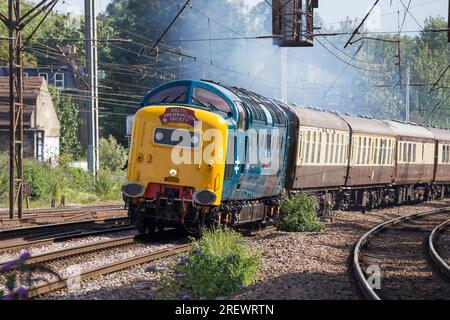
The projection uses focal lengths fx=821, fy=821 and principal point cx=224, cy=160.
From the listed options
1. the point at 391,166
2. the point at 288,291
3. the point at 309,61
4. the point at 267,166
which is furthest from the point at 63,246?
the point at 309,61

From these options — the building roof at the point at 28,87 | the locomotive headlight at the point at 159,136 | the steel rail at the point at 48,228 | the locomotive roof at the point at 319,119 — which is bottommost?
the steel rail at the point at 48,228

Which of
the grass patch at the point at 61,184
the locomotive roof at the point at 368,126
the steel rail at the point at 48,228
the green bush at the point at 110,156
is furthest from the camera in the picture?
the green bush at the point at 110,156

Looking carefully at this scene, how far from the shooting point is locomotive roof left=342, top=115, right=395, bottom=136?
2731cm

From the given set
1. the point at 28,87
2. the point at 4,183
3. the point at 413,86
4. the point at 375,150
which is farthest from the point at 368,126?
the point at 413,86

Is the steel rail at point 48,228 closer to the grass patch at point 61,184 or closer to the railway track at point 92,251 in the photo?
the railway track at point 92,251

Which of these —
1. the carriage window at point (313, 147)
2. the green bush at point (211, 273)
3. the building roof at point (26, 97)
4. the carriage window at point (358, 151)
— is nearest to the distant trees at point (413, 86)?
the building roof at point (26, 97)

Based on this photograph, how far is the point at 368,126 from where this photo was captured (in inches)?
1136

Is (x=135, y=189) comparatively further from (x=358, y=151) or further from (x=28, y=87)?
(x=28, y=87)

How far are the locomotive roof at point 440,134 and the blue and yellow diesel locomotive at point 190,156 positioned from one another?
2284cm

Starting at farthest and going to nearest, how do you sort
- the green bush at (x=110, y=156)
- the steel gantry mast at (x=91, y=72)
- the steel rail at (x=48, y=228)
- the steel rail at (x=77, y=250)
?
the green bush at (x=110, y=156)
the steel gantry mast at (x=91, y=72)
the steel rail at (x=48, y=228)
the steel rail at (x=77, y=250)

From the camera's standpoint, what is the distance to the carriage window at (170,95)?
16.5 meters

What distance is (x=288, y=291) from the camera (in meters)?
10.2

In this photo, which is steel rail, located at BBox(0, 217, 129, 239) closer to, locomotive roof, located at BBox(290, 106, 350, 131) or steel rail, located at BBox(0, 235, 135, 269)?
steel rail, located at BBox(0, 235, 135, 269)

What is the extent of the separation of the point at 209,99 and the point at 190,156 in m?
1.34
